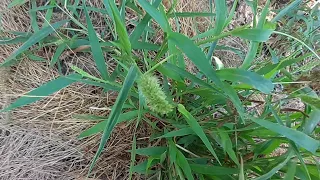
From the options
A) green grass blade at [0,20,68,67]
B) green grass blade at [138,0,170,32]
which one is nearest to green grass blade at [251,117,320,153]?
green grass blade at [138,0,170,32]

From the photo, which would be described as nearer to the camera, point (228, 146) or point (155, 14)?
point (155, 14)

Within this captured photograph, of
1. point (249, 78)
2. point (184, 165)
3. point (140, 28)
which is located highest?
point (140, 28)

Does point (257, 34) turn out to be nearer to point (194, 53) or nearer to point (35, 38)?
point (194, 53)

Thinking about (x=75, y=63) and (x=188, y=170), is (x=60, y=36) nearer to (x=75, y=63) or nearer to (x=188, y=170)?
(x=75, y=63)

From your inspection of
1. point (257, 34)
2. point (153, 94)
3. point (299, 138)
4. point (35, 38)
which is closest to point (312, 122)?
point (299, 138)

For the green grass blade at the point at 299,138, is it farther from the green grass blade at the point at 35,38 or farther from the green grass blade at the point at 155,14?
the green grass blade at the point at 35,38

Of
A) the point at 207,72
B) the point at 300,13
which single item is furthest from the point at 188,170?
the point at 300,13

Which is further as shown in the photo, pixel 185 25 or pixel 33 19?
pixel 185 25
